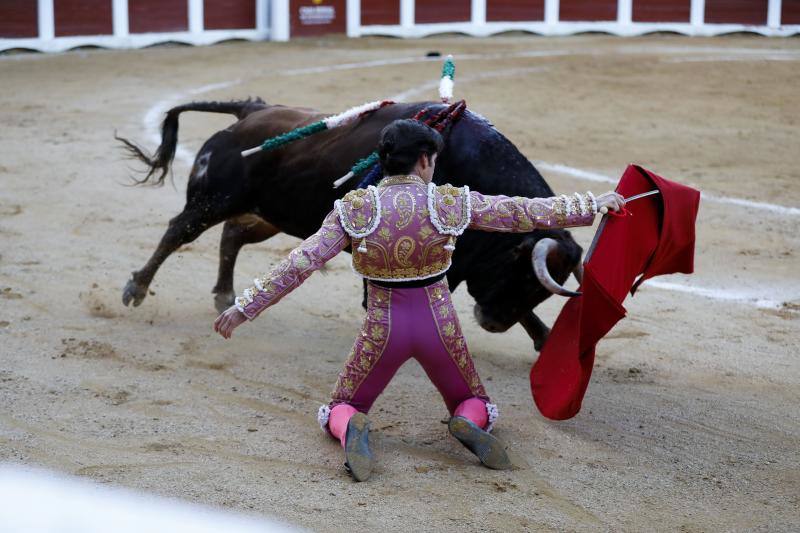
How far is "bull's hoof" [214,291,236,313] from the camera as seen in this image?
15.4 feet

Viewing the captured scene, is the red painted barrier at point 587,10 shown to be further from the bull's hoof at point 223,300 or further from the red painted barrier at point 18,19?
the bull's hoof at point 223,300

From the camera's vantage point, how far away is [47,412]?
3.46 metres

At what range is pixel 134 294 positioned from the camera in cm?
461

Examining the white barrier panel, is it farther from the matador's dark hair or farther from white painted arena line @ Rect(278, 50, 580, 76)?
the matador's dark hair

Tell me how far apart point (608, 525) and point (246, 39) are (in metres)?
9.98

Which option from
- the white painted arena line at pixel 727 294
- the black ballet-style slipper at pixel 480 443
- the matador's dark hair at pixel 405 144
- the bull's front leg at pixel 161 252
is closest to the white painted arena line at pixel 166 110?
the bull's front leg at pixel 161 252

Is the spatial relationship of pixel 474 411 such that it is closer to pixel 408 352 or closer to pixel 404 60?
pixel 408 352

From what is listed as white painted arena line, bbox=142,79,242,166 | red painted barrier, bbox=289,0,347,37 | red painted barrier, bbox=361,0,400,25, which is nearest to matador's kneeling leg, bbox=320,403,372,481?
white painted arena line, bbox=142,79,242,166

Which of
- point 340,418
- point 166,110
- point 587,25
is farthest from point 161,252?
point 587,25

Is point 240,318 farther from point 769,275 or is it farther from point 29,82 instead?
point 29,82

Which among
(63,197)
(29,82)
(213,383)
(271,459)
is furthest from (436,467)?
(29,82)

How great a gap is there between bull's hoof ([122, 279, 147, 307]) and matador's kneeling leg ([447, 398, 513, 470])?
1.91 meters

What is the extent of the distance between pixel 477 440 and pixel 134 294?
206cm

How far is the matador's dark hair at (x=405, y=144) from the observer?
2.93 meters
